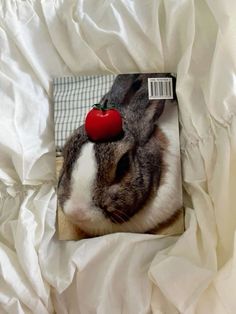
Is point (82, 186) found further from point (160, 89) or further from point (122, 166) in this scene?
point (160, 89)

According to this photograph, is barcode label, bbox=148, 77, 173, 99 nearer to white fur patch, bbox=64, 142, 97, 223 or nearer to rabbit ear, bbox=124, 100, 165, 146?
rabbit ear, bbox=124, 100, 165, 146

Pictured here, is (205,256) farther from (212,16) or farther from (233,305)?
(212,16)

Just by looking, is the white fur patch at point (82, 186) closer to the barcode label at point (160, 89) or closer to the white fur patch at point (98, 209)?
the white fur patch at point (98, 209)

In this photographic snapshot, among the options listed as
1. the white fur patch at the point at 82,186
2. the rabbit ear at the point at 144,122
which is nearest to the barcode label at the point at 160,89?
the rabbit ear at the point at 144,122

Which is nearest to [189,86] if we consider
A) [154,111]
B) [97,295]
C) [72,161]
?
[154,111]

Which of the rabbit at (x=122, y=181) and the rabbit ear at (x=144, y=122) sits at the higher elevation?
the rabbit ear at (x=144, y=122)
